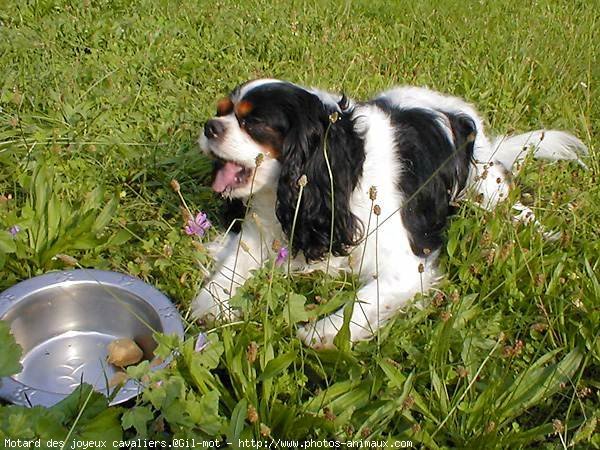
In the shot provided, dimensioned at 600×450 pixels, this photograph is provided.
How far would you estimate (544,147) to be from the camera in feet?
12.6

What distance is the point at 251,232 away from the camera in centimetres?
322

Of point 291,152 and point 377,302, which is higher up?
point 291,152

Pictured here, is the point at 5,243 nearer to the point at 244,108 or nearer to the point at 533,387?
the point at 244,108

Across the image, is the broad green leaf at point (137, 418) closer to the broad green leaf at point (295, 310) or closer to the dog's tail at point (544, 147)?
the broad green leaf at point (295, 310)

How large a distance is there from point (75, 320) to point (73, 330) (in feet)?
0.14

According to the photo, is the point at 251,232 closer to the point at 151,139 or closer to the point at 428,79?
the point at 151,139

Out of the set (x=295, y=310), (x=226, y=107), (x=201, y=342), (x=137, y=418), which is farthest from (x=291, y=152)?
(x=137, y=418)

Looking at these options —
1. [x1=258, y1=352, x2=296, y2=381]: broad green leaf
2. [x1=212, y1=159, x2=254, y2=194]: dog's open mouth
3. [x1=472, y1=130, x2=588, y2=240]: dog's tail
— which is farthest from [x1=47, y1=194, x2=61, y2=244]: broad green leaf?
[x1=472, y1=130, x2=588, y2=240]: dog's tail

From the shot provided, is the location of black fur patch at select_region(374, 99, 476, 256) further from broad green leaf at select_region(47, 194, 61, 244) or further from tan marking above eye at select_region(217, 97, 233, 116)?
broad green leaf at select_region(47, 194, 61, 244)

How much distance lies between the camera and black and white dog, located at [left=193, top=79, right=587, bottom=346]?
274 cm

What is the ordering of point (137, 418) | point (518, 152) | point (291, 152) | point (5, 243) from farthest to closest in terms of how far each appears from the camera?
point (518, 152), point (291, 152), point (5, 243), point (137, 418)

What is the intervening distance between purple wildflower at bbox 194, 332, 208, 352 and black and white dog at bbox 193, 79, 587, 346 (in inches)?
7.6

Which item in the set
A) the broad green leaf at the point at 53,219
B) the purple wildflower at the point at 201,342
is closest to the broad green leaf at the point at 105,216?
the broad green leaf at the point at 53,219

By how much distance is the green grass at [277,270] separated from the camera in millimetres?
2068
